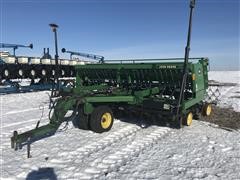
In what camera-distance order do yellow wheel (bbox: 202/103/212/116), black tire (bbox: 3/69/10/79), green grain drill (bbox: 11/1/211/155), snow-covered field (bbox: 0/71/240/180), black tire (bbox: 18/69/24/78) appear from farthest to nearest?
1. black tire (bbox: 18/69/24/78)
2. black tire (bbox: 3/69/10/79)
3. yellow wheel (bbox: 202/103/212/116)
4. green grain drill (bbox: 11/1/211/155)
5. snow-covered field (bbox: 0/71/240/180)

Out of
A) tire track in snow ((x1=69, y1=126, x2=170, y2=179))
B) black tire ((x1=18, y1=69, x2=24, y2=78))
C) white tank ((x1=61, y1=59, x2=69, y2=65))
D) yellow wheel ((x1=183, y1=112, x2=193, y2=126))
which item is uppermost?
white tank ((x1=61, y1=59, x2=69, y2=65))

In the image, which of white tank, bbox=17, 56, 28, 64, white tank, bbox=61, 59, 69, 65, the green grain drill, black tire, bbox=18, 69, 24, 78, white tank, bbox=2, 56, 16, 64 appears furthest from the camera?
white tank, bbox=61, 59, 69, 65

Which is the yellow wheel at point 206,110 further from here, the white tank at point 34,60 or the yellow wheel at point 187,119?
the white tank at point 34,60

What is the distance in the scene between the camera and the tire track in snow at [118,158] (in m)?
4.67

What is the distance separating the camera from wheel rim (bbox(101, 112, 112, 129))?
7.19 metres

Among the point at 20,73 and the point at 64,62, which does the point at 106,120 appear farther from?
the point at 64,62

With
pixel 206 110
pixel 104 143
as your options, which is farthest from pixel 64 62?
pixel 104 143

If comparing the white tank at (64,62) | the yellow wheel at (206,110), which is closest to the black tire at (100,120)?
the yellow wheel at (206,110)

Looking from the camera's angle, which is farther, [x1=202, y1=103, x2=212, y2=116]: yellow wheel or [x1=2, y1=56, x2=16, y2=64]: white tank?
[x1=2, y1=56, x2=16, y2=64]: white tank

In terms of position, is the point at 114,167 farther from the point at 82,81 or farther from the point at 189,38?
the point at 82,81

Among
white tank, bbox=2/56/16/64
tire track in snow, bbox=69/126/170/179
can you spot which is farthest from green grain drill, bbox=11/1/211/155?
white tank, bbox=2/56/16/64

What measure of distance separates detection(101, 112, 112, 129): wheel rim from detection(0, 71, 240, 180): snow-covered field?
229 millimetres

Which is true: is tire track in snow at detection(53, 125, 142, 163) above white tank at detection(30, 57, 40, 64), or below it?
below

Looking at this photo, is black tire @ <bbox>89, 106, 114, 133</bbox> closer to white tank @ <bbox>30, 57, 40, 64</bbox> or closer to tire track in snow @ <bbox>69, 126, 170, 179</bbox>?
tire track in snow @ <bbox>69, 126, 170, 179</bbox>
